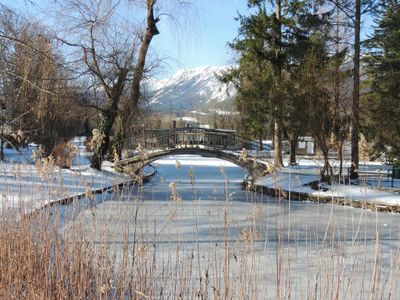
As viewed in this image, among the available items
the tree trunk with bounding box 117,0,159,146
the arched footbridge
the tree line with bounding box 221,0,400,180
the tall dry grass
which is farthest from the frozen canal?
the arched footbridge

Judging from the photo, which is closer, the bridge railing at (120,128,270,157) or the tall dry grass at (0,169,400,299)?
the tall dry grass at (0,169,400,299)

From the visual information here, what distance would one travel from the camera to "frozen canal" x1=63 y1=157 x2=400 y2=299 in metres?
2.63

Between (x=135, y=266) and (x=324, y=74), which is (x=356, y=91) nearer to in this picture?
(x=324, y=74)

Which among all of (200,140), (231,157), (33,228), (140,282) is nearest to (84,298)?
(140,282)

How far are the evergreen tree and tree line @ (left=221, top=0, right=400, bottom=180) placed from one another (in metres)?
0.02

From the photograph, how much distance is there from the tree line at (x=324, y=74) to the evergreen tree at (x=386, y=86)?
0.07 feet

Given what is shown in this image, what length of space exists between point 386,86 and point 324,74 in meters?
2.60

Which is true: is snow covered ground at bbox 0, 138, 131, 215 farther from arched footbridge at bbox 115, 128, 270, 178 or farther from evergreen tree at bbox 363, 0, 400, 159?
arched footbridge at bbox 115, 128, 270, 178

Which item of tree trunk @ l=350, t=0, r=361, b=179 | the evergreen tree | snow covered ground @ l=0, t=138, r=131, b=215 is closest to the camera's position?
snow covered ground @ l=0, t=138, r=131, b=215

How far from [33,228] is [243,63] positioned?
555 inches

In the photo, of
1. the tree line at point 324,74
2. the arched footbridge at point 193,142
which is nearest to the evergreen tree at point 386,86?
the tree line at point 324,74

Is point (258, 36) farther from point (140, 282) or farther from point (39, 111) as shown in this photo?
point (140, 282)

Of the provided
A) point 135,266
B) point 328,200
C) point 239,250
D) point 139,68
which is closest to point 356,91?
point 328,200

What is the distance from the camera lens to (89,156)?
17375 mm
